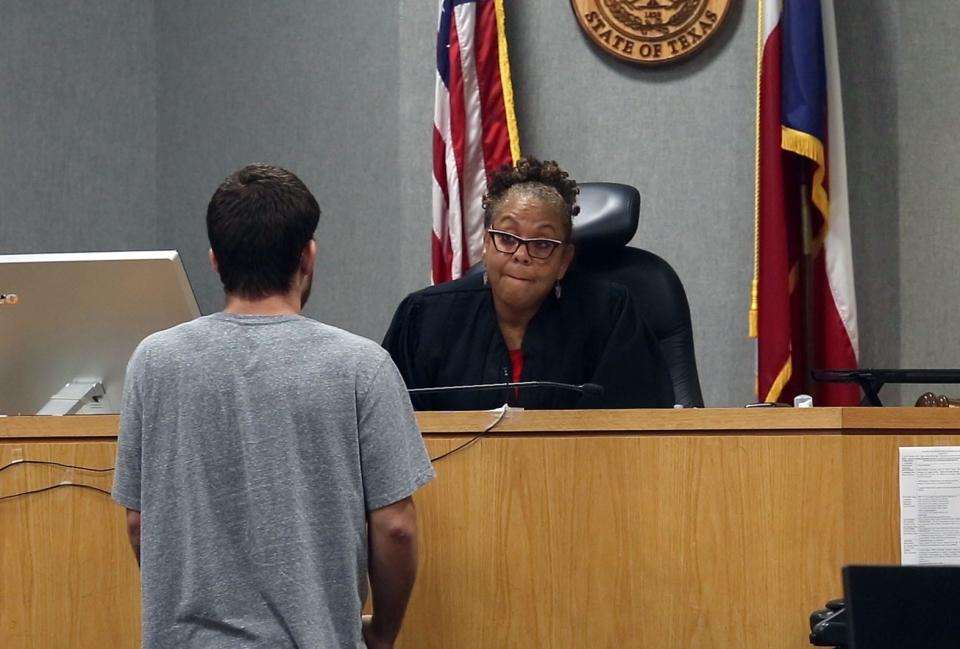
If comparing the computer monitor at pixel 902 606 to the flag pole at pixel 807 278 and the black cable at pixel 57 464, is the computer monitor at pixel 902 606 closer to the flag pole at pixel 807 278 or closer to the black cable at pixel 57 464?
the black cable at pixel 57 464

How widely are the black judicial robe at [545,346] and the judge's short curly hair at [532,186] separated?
0.18 meters

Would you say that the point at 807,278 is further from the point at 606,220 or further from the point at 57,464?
the point at 57,464

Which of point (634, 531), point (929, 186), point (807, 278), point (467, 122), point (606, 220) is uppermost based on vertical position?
point (467, 122)

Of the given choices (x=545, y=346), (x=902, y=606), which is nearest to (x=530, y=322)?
(x=545, y=346)

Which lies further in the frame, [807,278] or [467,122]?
[467,122]

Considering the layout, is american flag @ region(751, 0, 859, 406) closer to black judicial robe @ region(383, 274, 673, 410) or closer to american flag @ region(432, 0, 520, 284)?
american flag @ region(432, 0, 520, 284)

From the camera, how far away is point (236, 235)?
166cm

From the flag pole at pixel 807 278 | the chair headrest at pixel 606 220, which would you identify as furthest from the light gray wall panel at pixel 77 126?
the flag pole at pixel 807 278

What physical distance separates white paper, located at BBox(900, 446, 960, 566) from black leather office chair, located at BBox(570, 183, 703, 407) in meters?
1.02

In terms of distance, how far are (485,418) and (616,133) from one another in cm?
206

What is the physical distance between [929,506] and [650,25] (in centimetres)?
226

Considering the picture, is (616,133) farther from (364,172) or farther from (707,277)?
(364,172)

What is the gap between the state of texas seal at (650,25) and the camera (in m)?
3.84

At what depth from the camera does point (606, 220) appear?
304 centimetres
